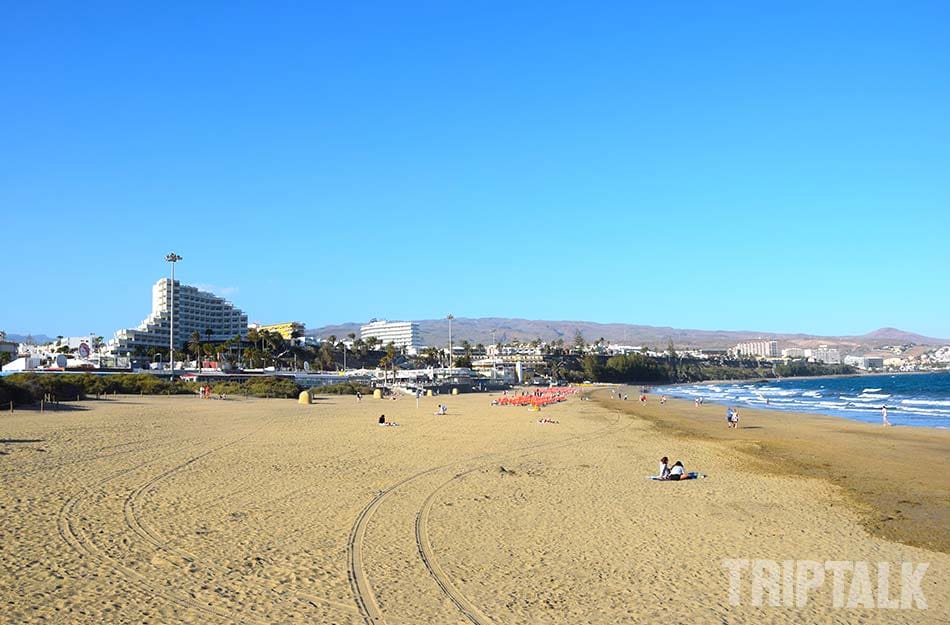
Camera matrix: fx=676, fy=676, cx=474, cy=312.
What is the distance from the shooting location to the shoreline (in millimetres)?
11219

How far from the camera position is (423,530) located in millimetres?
9734

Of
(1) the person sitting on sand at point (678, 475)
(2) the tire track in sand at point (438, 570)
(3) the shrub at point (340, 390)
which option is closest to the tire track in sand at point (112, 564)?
(2) the tire track in sand at point (438, 570)

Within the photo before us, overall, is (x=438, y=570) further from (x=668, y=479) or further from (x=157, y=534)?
(x=668, y=479)

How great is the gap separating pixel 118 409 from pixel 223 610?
27.3 m

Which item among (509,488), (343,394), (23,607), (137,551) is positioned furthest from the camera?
(343,394)

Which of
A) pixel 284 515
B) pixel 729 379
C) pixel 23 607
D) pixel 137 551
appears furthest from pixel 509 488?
pixel 729 379

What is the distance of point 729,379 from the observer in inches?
6959

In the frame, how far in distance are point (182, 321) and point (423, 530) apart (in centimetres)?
12932

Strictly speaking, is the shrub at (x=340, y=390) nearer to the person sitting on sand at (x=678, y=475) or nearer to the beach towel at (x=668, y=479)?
the beach towel at (x=668, y=479)

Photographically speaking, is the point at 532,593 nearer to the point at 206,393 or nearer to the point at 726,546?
the point at 726,546
